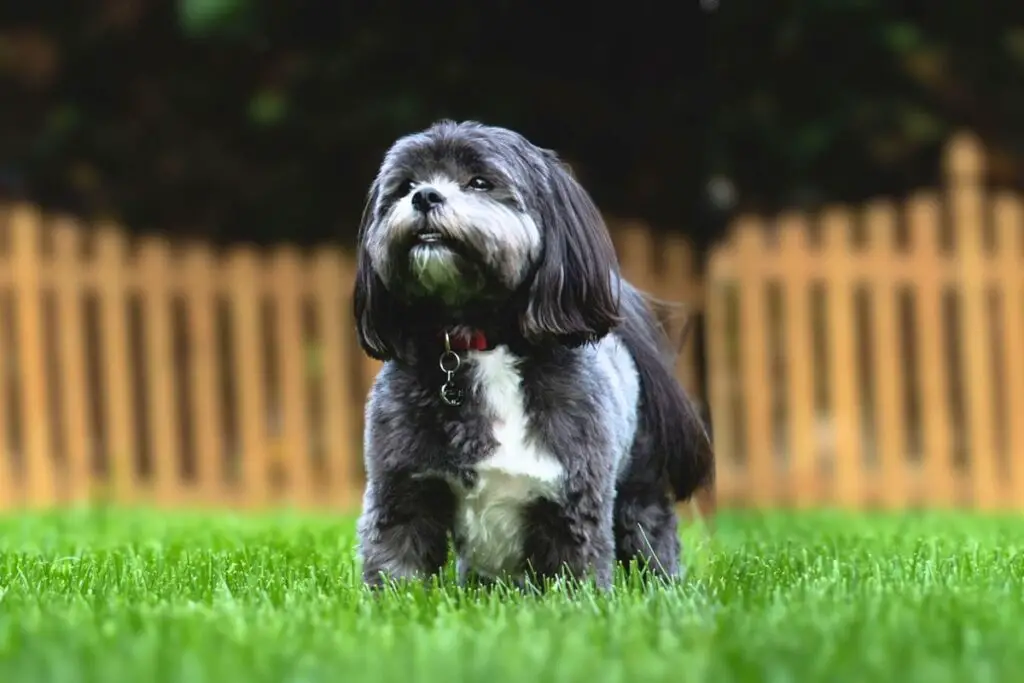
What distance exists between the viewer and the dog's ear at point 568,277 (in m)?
3.40

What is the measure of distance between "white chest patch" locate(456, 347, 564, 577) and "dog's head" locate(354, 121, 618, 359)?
0.14m

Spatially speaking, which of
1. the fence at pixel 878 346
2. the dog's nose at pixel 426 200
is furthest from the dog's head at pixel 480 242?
the fence at pixel 878 346

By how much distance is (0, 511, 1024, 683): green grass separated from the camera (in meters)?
2.22

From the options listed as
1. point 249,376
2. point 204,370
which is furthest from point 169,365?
point 249,376

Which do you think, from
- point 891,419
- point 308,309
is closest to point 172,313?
point 308,309

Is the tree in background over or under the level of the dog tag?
over

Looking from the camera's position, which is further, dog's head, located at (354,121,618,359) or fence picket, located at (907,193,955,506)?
fence picket, located at (907,193,955,506)

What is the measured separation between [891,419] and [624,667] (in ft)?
20.3

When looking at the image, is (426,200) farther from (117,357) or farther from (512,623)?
(117,357)

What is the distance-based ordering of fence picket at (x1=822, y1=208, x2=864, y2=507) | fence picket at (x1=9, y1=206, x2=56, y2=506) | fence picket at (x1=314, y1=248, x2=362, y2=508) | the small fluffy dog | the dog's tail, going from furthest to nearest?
fence picket at (x1=314, y1=248, x2=362, y2=508) < fence picket at (x1=9, y1=206, x2=56, y2=506) < fence picket at (x1=822, y1=208, x2=864, y2=507) < the dog's tail < the small fluffy dog

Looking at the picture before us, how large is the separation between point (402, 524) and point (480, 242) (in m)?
0.78

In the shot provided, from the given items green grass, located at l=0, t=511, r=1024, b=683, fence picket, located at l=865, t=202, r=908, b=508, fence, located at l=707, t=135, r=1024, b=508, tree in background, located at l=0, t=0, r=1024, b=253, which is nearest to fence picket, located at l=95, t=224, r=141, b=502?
tree in background, located at l=0, t=0, r=1024, b=253

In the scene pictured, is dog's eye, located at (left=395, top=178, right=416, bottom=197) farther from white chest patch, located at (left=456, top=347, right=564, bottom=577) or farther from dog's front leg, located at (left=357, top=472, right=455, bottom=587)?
dog's front leg, located at (left=357, top=472, right=455, bottom=587)

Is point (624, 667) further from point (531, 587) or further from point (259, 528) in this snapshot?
point (259, 528)
